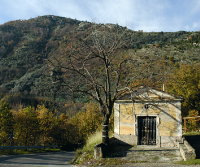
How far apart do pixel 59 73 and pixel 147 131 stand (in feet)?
25.9

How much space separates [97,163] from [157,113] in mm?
6324

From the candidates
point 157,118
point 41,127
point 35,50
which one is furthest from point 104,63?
point 35,50

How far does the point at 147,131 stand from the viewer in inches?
557

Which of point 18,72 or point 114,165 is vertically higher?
point 18,72

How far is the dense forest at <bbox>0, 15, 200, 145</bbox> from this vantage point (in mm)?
14398

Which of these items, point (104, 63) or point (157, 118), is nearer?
point (157, 118)

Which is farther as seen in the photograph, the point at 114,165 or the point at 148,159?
the point at 148,159

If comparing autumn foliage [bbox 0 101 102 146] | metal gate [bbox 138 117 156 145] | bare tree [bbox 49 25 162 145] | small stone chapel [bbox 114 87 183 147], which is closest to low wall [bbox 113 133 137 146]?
small stone chapel [bbox 114 87 183 147]

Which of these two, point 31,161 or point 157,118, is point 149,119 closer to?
point 157,118

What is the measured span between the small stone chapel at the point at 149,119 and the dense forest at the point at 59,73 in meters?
1.33

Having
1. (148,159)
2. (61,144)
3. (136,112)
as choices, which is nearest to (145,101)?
(136,112)

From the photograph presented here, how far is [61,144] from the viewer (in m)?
30.7

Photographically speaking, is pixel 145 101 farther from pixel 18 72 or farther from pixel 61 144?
pixel 18 72

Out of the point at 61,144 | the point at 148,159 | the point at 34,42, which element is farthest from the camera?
the point at 34,42
